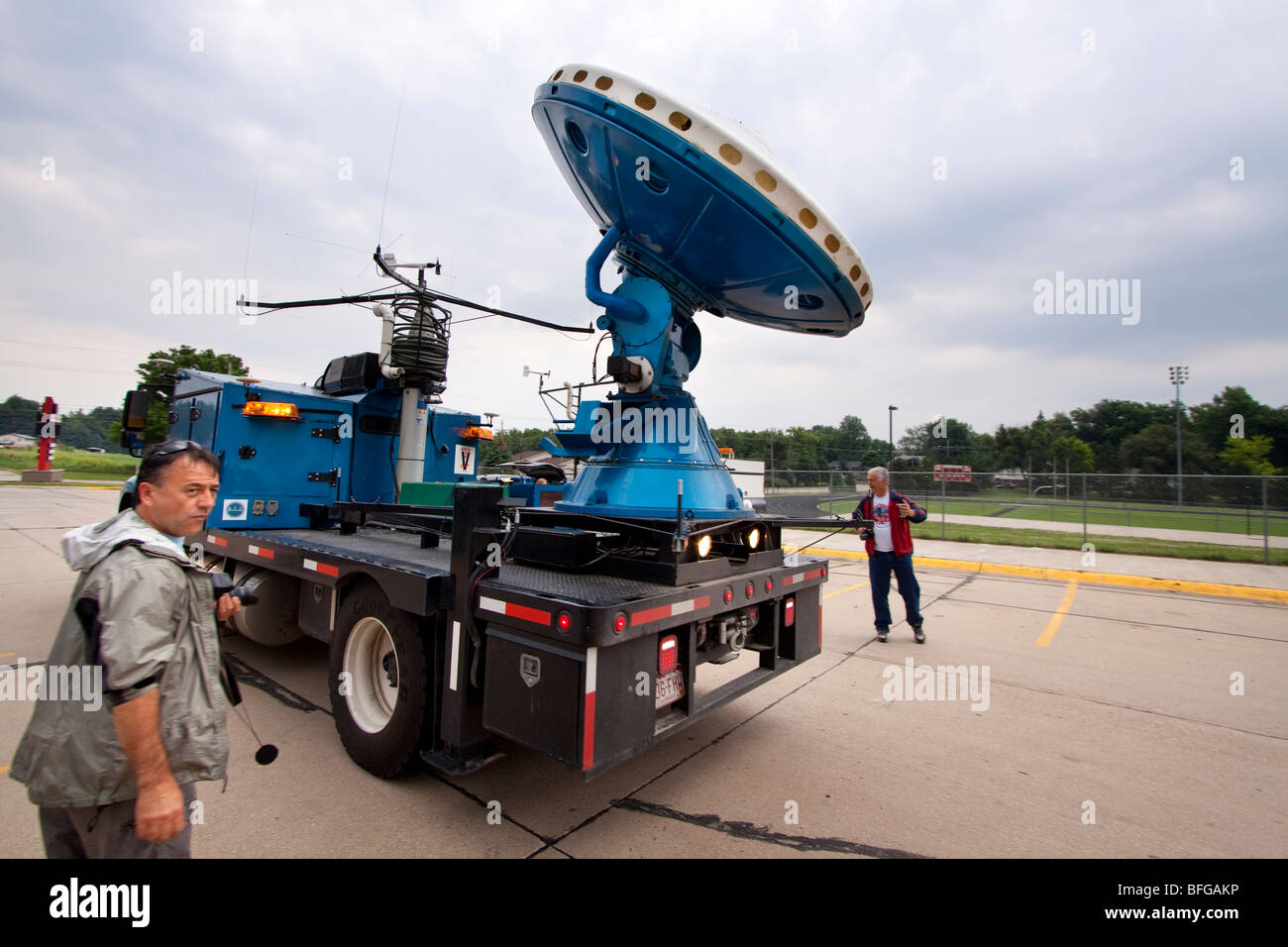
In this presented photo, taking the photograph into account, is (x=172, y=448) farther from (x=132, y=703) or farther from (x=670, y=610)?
(x=670, y=610)

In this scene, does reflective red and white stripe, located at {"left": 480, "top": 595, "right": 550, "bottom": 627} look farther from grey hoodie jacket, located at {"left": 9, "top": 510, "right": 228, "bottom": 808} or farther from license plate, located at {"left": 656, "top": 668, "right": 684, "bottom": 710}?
grey hoodie jacket, located at {"left": 9, "top": 510, "right": 228, "bottom": 808}

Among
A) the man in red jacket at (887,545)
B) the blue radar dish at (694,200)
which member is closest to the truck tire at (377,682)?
the blue radar dish at (694,200)

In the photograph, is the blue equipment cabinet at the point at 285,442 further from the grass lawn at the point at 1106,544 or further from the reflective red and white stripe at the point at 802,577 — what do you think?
the grass lawn at the point at 1106,544

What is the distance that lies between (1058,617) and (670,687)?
7.24 m

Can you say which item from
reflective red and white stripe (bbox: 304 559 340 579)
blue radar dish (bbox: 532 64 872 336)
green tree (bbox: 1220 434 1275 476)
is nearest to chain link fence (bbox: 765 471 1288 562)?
blue radar dish (bbox: 532 64 872 336)

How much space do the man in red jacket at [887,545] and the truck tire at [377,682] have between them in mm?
4645

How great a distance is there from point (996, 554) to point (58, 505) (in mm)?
28893

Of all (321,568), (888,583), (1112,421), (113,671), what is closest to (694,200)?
(321,568)

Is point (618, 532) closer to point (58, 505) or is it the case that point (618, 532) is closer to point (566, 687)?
point (566, 687)

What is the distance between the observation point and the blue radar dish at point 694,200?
3.57 m

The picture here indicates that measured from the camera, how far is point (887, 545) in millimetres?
6461

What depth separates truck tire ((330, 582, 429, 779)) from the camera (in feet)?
10.6

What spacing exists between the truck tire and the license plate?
124 cm

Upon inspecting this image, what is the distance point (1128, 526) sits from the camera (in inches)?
792
